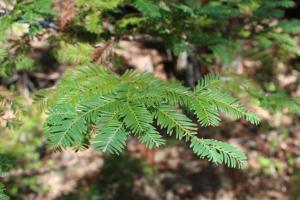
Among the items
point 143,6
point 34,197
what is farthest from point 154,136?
point 34,197

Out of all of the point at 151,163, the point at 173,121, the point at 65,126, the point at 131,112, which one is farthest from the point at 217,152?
the point at 151,163

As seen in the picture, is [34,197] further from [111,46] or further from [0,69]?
[111,46]

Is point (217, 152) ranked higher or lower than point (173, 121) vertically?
lower

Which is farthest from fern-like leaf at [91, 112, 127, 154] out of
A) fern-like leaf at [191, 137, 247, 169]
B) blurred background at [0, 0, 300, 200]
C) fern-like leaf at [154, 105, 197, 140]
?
blurred background at [0, 0, 300, 200]

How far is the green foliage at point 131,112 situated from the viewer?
1.68 m

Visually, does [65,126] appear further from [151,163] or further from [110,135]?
[151,163]

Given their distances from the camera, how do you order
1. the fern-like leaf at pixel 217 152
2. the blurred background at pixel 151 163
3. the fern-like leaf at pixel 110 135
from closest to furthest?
the fern-like leaf at pixel 110 135
the fern-like leaf at pixel 217 152
the blurred background at pixel 151 163

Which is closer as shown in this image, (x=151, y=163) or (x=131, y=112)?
(x=131, y=112)

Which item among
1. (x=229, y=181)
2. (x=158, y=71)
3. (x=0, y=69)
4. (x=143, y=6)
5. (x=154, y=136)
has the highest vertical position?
(x=143, y=6)

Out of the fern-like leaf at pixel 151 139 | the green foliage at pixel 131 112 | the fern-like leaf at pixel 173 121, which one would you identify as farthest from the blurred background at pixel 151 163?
the fern-like leaf at pixel 151 139

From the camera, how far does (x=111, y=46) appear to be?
266 centimetres

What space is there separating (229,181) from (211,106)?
380 cm

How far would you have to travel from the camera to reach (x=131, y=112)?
174cm

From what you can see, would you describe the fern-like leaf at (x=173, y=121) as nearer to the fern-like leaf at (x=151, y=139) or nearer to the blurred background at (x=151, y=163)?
the fern-like leaf at (x=151, y=139)
